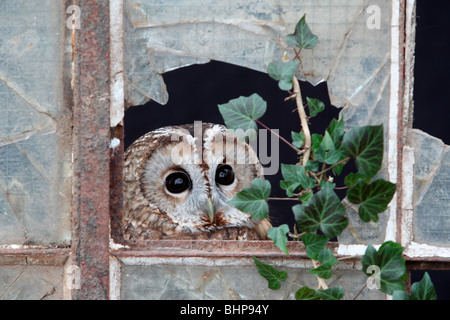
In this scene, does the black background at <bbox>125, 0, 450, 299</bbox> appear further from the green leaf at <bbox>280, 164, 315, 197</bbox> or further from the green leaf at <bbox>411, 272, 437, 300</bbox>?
the green leaf at <bbox>411, 272, 437, 300</bbox>

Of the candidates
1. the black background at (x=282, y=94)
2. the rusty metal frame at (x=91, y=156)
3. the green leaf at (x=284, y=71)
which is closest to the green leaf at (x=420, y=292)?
the green leaf at (x=284, y=71)

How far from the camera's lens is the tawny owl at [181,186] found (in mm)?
2623

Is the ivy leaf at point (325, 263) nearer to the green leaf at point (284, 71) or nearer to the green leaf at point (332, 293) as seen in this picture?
the green leaf at point (332, 293)

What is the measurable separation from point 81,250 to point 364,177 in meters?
0.89

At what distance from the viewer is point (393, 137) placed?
1902mm

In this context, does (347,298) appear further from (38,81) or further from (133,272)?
(38,81)

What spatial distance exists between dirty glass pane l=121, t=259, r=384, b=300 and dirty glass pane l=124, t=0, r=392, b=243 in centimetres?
17

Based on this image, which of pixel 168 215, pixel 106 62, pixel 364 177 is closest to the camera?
pixel 364 177

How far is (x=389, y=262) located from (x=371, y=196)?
0.20 meters

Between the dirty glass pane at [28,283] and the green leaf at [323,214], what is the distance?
2.71 ft

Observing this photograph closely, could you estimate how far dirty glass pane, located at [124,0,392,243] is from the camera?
1919 mm

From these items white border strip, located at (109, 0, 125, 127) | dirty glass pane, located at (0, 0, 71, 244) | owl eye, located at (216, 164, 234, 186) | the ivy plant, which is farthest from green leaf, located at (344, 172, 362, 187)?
owl eye, located at (216, 164, 234, 186)

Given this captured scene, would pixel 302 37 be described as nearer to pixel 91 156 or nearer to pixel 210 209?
pixel 91 156

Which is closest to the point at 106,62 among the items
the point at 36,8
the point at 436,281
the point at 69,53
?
the point at 69,53
